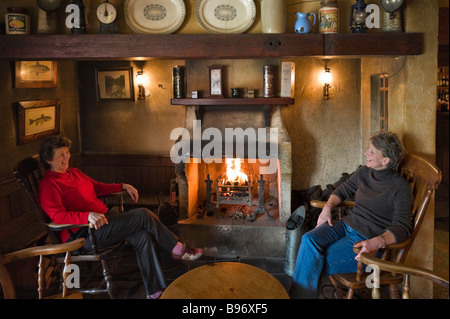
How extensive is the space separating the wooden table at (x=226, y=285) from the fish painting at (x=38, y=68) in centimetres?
296

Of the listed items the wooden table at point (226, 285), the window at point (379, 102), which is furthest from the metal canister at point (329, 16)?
the wooden table at point (226, 285)

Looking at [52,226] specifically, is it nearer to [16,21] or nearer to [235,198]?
[16,21]

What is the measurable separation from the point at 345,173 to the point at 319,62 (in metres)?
1.30

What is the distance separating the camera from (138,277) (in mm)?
3564

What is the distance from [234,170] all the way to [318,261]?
2.02 metres

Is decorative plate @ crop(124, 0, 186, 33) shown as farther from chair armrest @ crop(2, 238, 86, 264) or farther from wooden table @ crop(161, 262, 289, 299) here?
wooden table @ crop(161, 262, 289, 299)

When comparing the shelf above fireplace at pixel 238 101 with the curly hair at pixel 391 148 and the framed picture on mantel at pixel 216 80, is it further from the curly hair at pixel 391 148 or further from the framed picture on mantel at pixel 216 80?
the curly hair at pixel 391 148

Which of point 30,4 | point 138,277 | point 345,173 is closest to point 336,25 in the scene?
point 345,173

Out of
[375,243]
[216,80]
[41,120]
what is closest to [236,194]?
[216,80]

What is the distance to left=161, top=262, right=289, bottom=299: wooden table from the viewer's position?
7.29ft

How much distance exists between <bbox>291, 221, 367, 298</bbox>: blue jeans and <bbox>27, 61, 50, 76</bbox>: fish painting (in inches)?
128

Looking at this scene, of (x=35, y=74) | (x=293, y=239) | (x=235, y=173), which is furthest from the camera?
(x=235, y=173)

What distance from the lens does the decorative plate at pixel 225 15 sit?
10.4 feet

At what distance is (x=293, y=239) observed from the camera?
12.0ft
